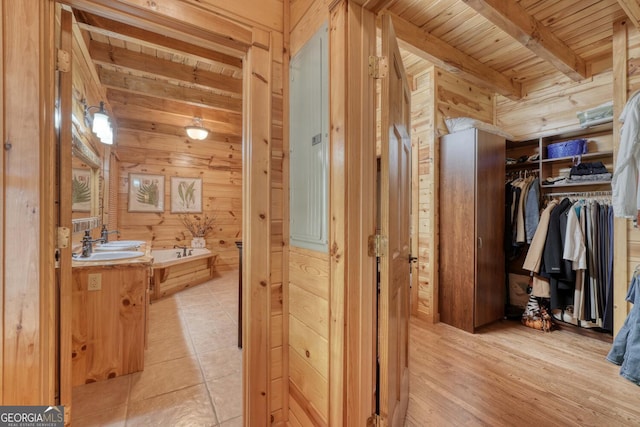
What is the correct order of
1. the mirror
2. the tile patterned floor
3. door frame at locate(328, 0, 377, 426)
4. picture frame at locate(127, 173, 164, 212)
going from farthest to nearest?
picture frame at locate(127, 173, 164, 212), the mirror, the tile patterned floor, door frame at locate(328, 0, 377, 426)

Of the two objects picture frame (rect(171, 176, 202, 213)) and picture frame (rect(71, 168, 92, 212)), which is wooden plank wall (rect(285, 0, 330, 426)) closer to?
picture frame (rect(71, 168, 92, 212))

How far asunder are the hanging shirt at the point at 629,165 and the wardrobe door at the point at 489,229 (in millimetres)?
927

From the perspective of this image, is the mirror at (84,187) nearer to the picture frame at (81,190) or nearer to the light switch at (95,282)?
the picture frame at (81,190)

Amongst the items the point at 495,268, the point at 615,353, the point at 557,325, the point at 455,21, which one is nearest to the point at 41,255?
the point at 455,21

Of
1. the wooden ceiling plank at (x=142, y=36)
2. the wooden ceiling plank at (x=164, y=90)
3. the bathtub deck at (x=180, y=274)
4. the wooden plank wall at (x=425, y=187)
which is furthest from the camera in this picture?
the bathtub deck at (x=180, y=274)

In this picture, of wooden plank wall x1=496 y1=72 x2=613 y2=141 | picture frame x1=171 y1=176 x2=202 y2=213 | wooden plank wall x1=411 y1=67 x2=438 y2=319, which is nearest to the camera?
wooden plank wall x1=496 y1=72 x2=613 y2=141

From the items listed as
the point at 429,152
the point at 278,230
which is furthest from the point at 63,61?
the point at 429,152

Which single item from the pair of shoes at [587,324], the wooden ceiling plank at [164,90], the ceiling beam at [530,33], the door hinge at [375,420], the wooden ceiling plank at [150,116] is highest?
the wooden ceiling plank at [164,90]

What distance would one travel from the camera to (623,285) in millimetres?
2246

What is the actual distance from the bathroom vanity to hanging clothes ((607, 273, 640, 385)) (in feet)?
11.8

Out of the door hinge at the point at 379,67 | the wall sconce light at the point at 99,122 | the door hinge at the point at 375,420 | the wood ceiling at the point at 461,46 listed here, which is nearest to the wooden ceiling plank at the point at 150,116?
the wood ceiling at the point at 461,46

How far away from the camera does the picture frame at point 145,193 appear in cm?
480

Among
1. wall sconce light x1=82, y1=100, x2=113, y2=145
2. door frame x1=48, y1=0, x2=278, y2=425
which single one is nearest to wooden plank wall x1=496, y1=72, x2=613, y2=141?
door frame x1=48, y1=0, x2=278, y2=425

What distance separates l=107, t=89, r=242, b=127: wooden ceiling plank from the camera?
→ 407 cm
